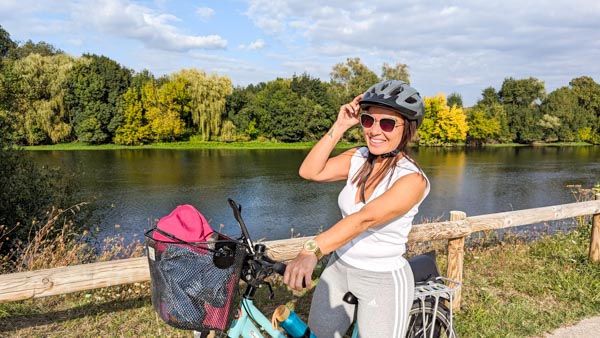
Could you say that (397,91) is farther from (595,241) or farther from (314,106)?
(314,106)

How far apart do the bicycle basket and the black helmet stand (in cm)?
103

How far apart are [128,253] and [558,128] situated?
236 ft

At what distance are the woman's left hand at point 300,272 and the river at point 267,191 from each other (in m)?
8.91

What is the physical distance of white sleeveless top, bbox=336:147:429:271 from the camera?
2119mm

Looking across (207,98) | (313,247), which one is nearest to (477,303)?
(313,247)

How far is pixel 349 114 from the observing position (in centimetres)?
252

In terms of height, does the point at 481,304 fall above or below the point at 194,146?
below

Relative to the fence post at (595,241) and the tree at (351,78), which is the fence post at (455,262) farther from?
the tree at (351,78)

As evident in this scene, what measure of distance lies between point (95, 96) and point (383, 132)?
5335 cm

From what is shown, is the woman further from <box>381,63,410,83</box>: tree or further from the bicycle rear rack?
<box>381,63,410,83</box>: tree

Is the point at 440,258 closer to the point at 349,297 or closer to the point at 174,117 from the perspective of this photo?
the point at 349,297

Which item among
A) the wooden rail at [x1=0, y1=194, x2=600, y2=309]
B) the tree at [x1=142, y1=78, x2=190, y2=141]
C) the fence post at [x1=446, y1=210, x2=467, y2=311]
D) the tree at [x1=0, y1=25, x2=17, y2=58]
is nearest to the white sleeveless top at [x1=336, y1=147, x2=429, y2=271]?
the wooden rail at [x1=0, y1=194, x2=600, y2=309]

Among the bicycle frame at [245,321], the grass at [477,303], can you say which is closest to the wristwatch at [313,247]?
the bicycle frame at [245,321]

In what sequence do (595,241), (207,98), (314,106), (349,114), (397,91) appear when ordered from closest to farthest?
(397,91), (349,114), (595,241), (207,98), (314,106)
